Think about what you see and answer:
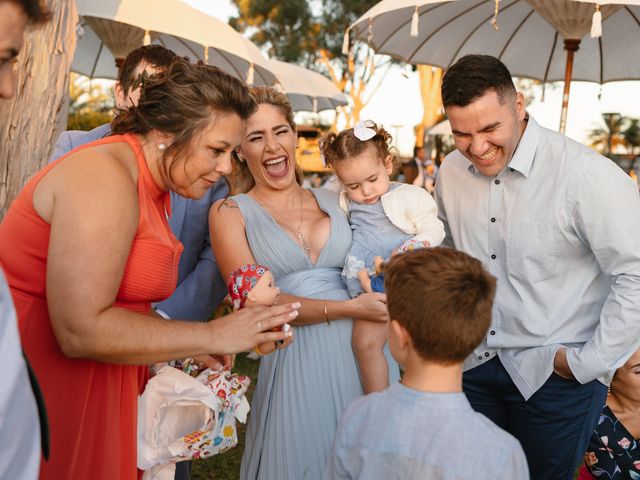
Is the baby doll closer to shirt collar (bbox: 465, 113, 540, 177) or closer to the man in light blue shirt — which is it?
the man in light blue shirt

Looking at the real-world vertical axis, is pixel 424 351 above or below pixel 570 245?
below

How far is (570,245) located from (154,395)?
1.84 meters

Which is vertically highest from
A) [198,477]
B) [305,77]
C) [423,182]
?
[305,77]

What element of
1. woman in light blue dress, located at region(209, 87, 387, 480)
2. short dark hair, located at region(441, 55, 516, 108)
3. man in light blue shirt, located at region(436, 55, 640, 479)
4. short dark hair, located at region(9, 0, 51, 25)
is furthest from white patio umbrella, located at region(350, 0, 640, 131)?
short dark hair, located at region(9, 0, 51, 25)

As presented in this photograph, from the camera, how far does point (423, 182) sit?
52.1 feet

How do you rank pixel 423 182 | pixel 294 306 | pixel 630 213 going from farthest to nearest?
pixel 423 182 → pixel 630 213 → pixel 294 306

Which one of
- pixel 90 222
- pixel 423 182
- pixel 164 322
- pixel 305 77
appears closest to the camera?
pixel 90 222

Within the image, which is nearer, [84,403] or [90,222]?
[90,222]

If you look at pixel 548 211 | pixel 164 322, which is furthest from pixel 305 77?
pixel 164 322

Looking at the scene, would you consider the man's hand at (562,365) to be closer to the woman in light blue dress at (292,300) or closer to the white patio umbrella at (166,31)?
the woman in light blue dress at (292,300)

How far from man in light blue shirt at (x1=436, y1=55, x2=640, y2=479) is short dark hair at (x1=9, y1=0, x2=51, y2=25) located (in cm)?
190

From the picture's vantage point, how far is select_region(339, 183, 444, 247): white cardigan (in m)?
3.47

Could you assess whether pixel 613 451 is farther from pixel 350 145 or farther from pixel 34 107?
pixel 34 107

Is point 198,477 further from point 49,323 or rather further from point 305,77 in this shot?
point 305,77
